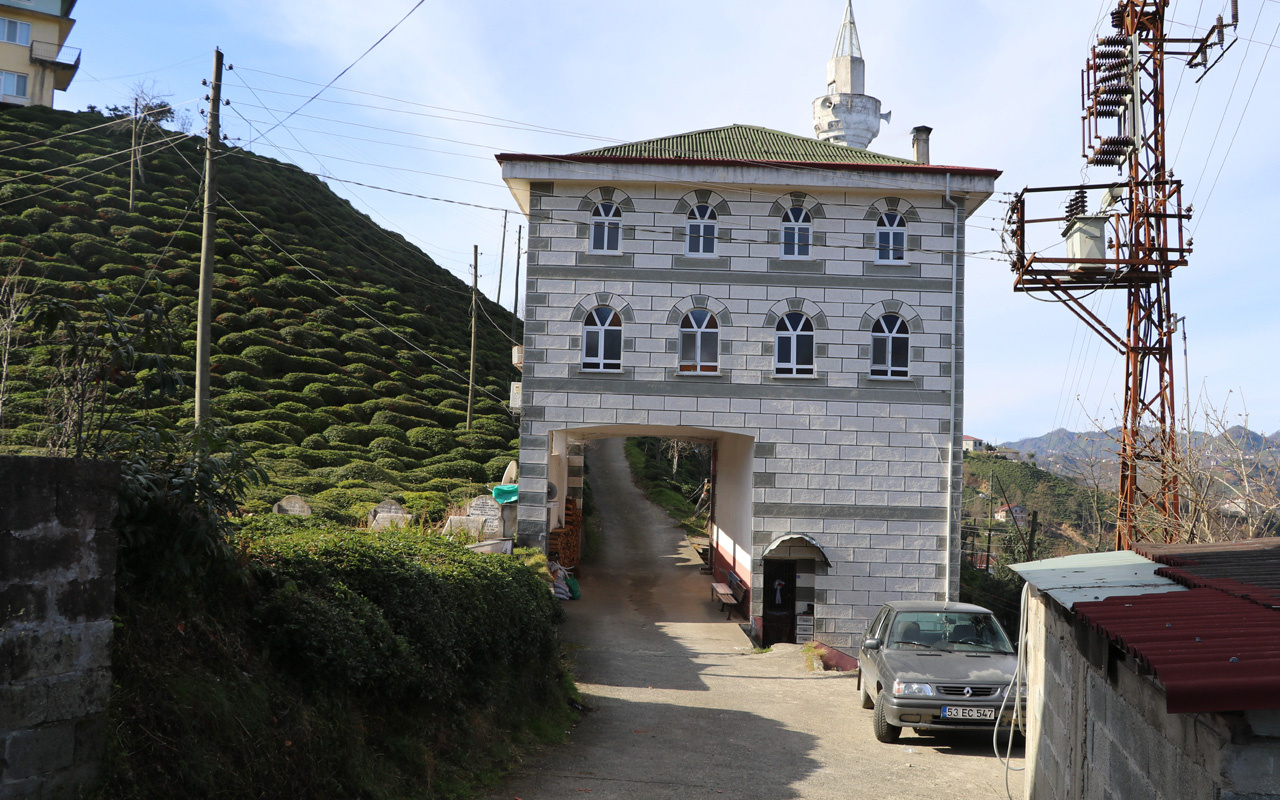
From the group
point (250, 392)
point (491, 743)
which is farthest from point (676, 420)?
point (250, 392)

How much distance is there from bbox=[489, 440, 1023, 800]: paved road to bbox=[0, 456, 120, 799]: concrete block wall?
4.41 metres

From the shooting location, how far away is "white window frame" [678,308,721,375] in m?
22.5

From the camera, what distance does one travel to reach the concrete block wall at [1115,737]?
3.85 meters

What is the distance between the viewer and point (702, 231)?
74.5 feet

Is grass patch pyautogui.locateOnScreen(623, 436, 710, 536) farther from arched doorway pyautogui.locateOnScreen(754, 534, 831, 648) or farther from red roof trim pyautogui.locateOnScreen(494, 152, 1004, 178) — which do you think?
red roof trim pyautogui.locateOnScreen(494, 152, 1004, 178)

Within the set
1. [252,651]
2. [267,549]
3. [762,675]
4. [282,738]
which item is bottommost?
[762,675]

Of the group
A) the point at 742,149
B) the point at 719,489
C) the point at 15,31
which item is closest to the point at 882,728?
the point at 742,149

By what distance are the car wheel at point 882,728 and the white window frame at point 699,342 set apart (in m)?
11.6

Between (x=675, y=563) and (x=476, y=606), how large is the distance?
22.2m

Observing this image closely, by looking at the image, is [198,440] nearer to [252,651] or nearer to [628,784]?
[252,651]

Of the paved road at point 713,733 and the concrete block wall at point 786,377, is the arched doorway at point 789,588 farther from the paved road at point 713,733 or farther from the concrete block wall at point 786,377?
the paved road at point 713,733

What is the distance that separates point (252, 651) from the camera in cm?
673

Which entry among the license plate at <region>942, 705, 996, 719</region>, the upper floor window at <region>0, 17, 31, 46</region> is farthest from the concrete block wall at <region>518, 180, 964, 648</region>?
the upper floor window at <region>0, 17, 31, 46</region>

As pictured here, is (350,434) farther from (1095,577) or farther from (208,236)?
(1095,577)
